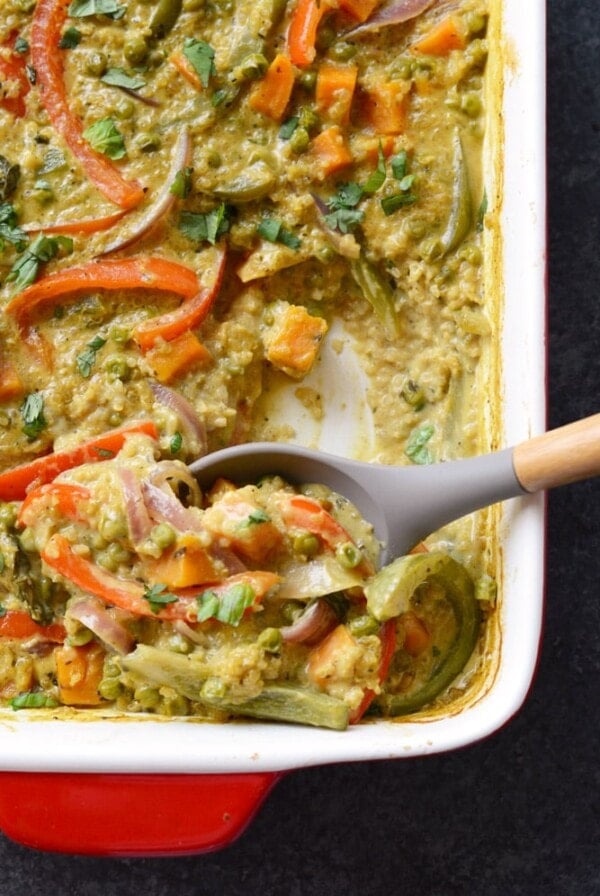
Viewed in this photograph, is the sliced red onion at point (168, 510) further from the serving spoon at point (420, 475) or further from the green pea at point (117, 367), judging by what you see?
the green pea at point (117, 367)

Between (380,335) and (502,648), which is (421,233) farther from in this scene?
(502,648)

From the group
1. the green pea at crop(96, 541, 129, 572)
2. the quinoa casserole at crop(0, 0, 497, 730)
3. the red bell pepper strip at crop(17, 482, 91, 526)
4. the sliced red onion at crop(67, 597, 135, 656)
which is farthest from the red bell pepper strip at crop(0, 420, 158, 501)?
the sliced red onion at crop(67, 597, 135, 656)

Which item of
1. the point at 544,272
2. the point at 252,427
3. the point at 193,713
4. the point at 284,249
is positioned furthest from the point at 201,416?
the point at 544,272

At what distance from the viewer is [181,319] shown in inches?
125

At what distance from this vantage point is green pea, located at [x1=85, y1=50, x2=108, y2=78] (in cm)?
319

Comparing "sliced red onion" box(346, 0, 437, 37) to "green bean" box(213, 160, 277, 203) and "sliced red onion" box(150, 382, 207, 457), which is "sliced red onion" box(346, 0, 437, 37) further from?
"sliced red onion" box(150, 382, 207, 457)

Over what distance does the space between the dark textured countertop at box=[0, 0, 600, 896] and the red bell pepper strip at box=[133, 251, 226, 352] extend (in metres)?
1.57

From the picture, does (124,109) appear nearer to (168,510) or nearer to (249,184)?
(249,184)

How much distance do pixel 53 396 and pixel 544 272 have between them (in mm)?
1561

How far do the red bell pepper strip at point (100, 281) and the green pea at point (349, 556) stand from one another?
3.27ft

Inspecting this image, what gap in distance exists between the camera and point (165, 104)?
3.22 m

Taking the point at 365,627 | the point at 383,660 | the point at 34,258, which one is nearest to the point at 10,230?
the point at 34,258

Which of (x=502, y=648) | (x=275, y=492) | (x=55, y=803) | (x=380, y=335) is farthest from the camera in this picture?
(x=380, y=335)

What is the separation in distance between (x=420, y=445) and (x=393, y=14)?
1.40 metres
